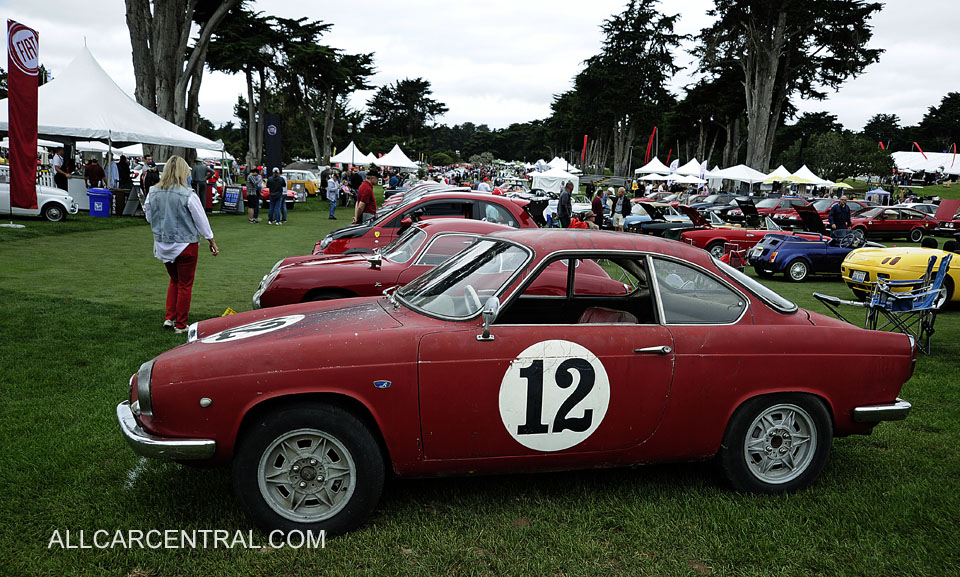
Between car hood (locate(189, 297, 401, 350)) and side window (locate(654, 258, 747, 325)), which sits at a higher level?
side window (locate(654, 258, 747, 325))

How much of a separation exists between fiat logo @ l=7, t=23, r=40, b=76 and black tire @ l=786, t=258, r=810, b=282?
1571 centimetres

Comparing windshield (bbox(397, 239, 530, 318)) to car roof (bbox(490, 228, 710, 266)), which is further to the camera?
car roof (bbox(490, 228, 710, 266))

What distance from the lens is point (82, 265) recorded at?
1164cm

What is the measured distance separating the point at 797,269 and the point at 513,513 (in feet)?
43.7

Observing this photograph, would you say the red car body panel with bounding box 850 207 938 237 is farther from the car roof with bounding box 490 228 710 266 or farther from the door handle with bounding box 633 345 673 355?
the door handle with bounding box 633 345 673 355

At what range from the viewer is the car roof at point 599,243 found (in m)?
3.80

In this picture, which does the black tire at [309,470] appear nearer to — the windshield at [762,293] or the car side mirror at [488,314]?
the car side mirror at [488,314]

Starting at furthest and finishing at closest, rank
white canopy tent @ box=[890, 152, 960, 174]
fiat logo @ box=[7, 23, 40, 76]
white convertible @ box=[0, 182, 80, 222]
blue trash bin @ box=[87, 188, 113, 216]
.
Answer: white canopy tent @ box=[890, 152, 960, 174]
blue trash bin @ box=[87, 188, 113, 216]
white convertible @ box=[0, 182, 80, 222]
fiat logo @ box=[7, 23, 40, 76]

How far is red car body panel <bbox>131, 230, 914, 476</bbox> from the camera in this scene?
3135 millimetres

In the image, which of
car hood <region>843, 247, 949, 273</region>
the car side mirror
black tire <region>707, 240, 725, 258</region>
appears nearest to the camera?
the car side mirror

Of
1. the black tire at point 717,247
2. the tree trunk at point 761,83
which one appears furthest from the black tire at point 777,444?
the tree trunk at point 761,83

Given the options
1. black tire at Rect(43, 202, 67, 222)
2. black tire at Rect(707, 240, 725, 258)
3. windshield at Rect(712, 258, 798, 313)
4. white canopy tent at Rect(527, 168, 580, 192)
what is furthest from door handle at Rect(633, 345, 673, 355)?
white canopy tent at Rect(527, 168, 580, 192)

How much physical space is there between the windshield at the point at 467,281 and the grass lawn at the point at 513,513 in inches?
43.7

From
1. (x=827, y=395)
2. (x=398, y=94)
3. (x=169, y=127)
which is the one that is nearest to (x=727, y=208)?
(x=169, y=127)
